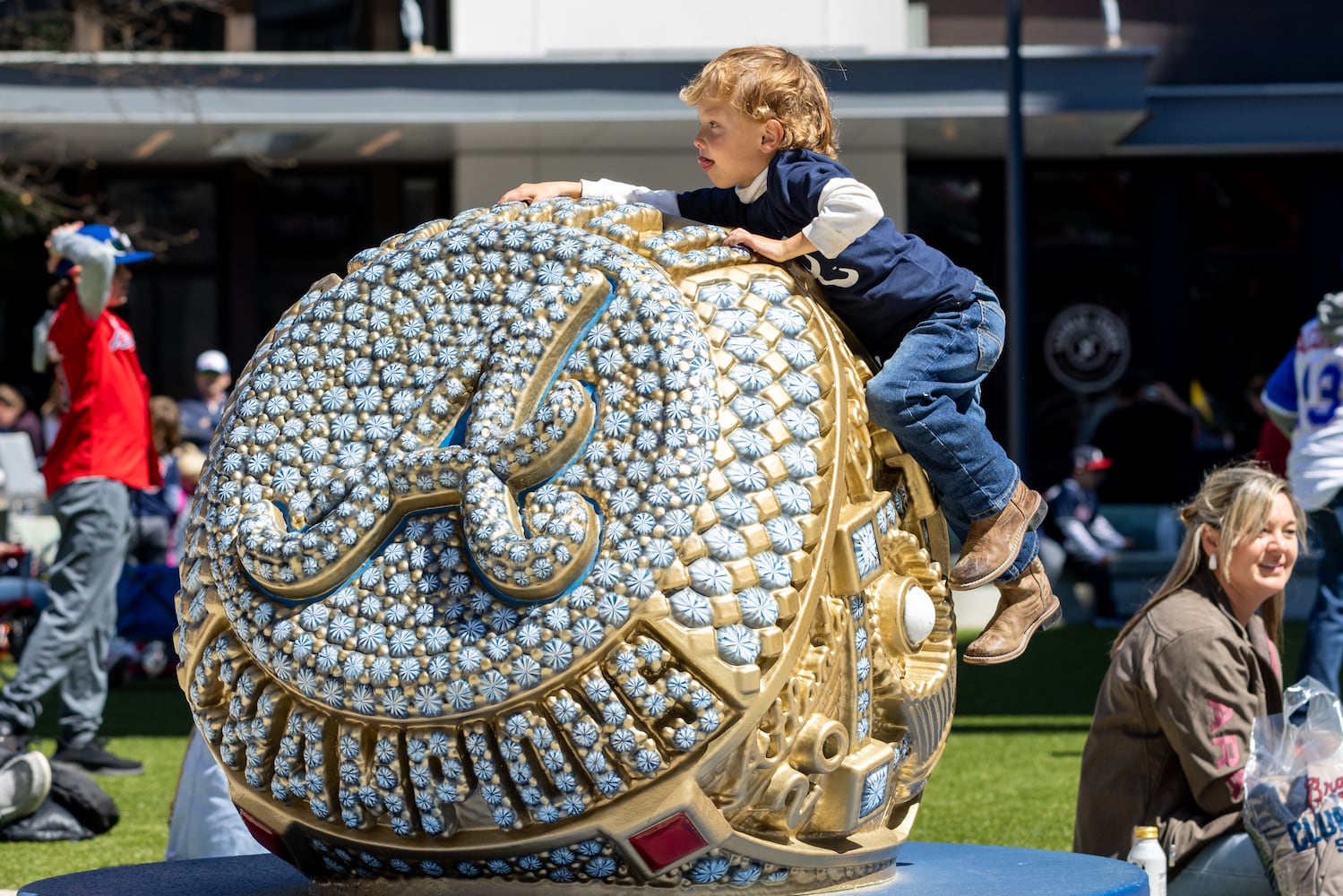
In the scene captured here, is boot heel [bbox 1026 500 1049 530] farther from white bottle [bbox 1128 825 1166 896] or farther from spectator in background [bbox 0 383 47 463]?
spectator in background [bbox 0 383 47 463]

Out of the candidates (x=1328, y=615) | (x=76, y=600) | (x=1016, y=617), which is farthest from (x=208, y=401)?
(x=1016, y=617)

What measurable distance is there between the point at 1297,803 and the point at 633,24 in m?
13.9

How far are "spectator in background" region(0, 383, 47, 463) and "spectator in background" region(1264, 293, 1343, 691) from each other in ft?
36.8

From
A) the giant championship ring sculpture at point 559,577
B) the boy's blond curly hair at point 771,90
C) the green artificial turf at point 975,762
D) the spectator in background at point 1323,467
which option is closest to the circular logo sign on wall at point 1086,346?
the green artificial turf at point 975,762

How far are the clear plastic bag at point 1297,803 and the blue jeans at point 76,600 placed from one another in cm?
488

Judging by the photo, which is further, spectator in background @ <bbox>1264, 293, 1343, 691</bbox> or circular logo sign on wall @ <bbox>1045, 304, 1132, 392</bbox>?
circular logo sign on wall @ <bbox>1045, 304, 1132, 392</bbox>

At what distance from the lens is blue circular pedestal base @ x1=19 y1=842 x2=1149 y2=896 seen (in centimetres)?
331

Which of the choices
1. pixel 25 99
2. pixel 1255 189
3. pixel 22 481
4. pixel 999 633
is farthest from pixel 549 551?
pixel 1255 189

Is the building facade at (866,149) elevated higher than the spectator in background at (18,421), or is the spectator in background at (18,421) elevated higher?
the building facade at (866,149)

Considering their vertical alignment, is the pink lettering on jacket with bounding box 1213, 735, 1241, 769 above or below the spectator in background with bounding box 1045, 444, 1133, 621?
above

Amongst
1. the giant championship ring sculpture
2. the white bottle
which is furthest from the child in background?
the white bottle

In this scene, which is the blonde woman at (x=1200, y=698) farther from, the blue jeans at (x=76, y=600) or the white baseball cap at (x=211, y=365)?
the white baseball cap at (x=211, y=365)

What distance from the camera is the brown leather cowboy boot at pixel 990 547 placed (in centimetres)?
361

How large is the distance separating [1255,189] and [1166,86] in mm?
1719
